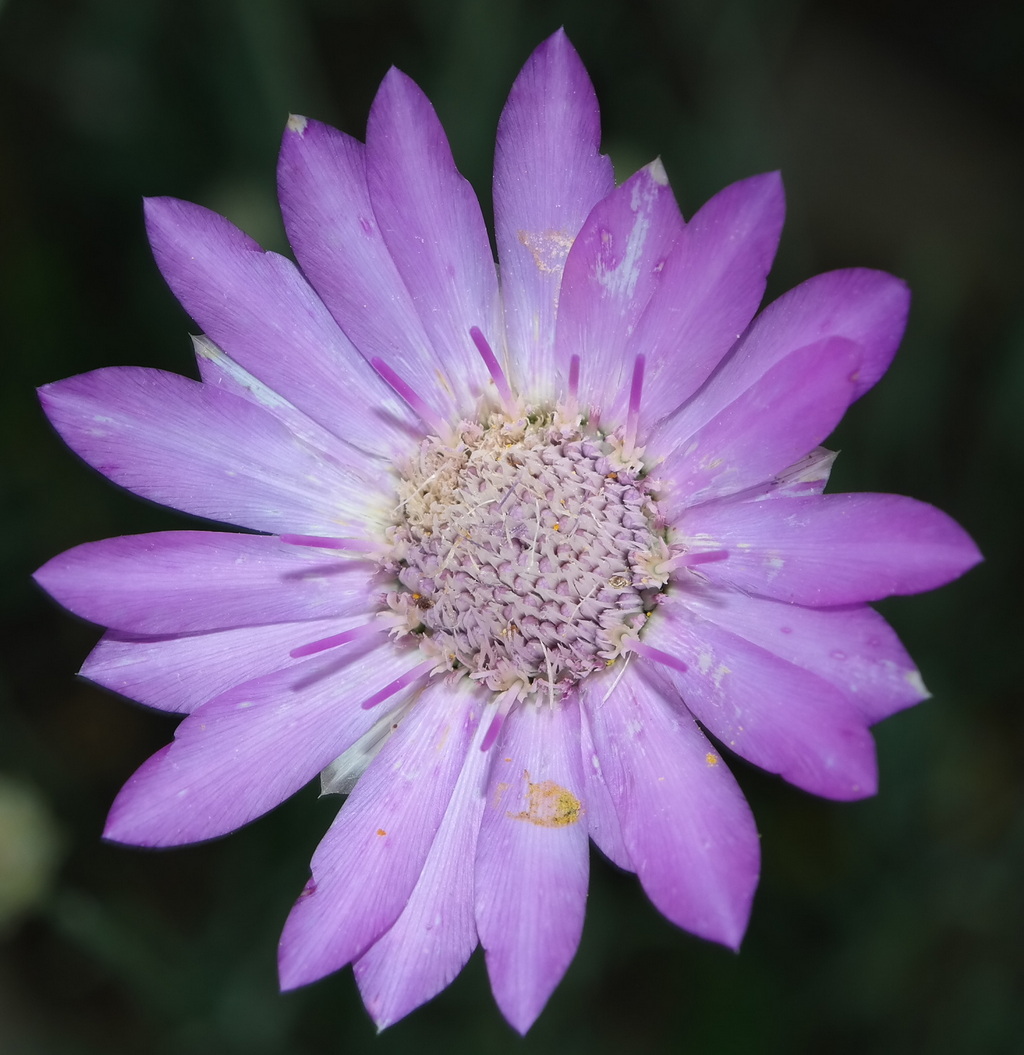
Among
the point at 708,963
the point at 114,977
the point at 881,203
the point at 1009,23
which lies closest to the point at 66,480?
the point at 114,977

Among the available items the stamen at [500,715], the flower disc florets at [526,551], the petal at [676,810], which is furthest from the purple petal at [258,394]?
the petal at [676,810]

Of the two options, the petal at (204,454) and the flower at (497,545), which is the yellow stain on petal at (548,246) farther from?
the petal at (204,454)

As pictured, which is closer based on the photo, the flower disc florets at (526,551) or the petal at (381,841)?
the petal at (381,841)

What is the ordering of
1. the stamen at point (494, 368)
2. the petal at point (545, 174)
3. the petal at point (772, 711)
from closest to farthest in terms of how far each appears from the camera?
1. the petal at point (772, 711)
2. the petal at point (545, 174)
3. the stamen at point (494, 368)

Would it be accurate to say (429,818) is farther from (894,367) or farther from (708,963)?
(894,367)

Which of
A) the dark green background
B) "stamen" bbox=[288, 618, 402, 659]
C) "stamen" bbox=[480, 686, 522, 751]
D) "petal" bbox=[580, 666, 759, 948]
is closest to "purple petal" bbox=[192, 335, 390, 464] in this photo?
"stamen" bbox=[288, 618, 402, 659]

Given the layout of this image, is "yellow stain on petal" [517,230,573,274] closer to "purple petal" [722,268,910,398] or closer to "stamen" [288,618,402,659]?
"purple petal" [722,268,910,398]

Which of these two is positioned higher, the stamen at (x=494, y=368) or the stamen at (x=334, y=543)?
the stamen at (x=494, y=368)

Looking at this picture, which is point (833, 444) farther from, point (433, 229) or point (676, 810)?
point (676, 810)
